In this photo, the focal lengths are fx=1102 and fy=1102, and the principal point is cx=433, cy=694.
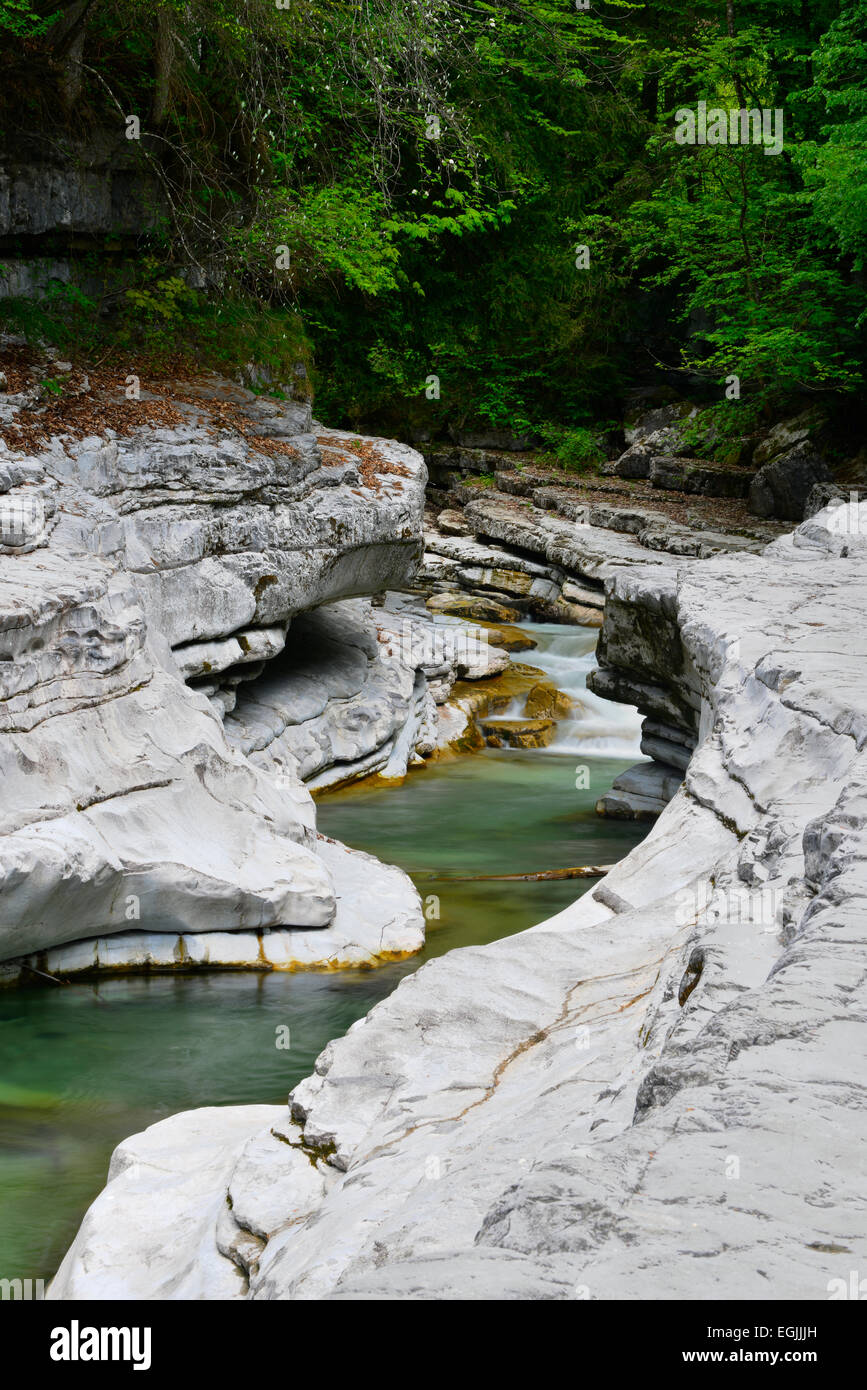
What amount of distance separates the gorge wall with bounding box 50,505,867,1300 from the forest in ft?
24.7

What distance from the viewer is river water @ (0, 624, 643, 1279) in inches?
222

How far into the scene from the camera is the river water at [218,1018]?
18.5 ft

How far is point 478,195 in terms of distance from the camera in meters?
17.7

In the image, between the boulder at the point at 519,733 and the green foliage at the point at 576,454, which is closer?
the boulder at the point at 519,733

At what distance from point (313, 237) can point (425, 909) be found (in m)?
8.47

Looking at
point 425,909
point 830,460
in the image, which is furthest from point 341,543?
point 830,460

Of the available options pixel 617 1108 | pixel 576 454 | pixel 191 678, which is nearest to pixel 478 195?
pixel 576 454

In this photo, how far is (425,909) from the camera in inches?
364

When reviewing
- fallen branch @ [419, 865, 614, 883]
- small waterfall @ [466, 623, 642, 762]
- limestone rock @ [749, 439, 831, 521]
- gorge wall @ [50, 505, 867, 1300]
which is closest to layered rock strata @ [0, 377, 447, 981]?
fallen branch @ [419, 865, 614, 883]

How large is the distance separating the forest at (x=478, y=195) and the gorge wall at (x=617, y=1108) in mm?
7533

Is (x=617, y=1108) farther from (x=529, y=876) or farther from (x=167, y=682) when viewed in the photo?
(x=529, y=876)

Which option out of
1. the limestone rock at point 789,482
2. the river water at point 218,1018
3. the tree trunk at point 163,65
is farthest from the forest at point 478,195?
the river water at point 218,1018

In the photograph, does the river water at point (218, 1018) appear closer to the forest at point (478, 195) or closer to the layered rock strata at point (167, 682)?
the layered rock strata at point (167, 682)

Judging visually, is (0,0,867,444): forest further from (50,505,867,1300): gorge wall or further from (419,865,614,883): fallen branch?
(50,505,867,1300): gorge wall
